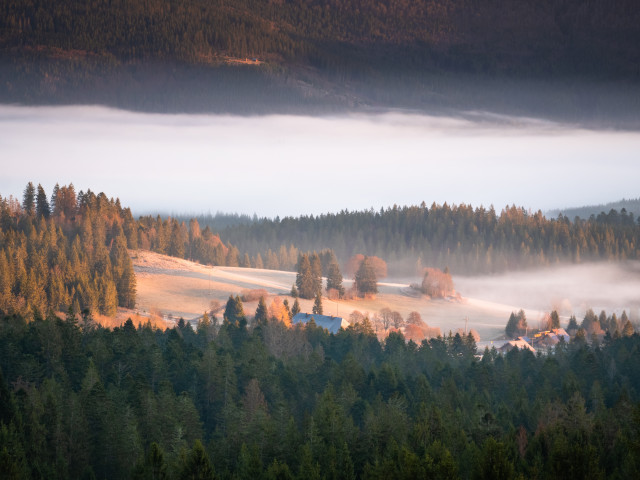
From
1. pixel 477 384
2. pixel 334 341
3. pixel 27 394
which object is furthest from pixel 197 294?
pixel 27 394

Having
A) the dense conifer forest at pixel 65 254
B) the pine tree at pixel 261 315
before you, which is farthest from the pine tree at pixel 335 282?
the pine tree at pixel 261 315

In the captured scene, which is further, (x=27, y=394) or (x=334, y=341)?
(x=334, y=341)

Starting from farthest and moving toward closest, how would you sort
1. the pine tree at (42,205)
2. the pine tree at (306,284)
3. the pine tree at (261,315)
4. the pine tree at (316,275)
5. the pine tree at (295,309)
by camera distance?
the pine tree at (42,205) < the pine tree at (316,275) < the pine tree at (306,284) < the pine tree at (295,309) < the pine tree at (261,315)

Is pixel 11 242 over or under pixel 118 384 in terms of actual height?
over

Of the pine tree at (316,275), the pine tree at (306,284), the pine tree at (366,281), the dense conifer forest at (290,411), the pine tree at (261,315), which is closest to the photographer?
the dense conifer forest at (290,411)

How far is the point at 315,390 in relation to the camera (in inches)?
3531

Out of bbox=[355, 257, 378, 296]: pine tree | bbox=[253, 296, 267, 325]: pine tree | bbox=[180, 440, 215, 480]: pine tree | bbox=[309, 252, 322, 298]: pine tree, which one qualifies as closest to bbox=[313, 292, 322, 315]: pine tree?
bbox=[309, 252, 322, 298]: pine tree

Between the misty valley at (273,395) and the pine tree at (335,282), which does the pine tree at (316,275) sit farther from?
the misty valley at (273,395)

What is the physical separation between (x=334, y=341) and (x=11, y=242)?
2629 inches

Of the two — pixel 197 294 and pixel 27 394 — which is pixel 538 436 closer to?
pixel 27 394

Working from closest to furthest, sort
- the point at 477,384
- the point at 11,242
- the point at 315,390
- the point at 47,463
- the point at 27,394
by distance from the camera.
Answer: the point at 47,463, the point at 27,394, the point at 315,390, the point at 477,384, the point at 11,242

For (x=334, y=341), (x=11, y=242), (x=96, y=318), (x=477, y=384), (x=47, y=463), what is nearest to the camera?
(x=47, y=463)

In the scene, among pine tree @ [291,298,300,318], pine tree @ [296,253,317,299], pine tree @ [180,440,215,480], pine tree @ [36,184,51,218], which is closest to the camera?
pine tree @ [180,440,215,480]

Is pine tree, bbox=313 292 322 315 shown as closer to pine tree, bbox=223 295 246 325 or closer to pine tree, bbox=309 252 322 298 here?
pine tree, bbox=223 295 246 325
